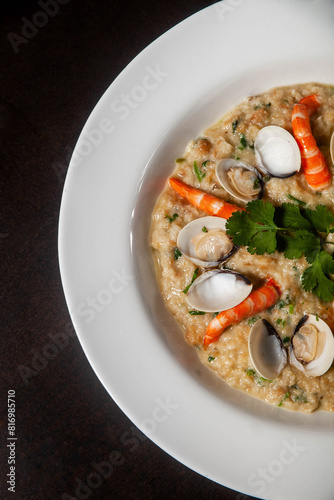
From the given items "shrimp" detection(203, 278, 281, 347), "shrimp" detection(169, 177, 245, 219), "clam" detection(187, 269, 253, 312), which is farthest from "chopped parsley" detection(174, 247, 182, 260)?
"shrimp" detection(203, 278, 281, 347)

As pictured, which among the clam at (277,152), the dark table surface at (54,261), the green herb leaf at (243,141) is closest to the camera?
the clam at (277,152)

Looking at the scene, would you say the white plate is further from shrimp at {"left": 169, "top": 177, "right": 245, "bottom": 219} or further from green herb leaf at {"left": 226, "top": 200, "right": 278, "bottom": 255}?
green herb leaf at {"left": 226, "top": 200, "right": 278, "bottom": 255}

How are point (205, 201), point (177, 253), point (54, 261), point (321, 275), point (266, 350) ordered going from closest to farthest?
point (321, 275), point (266, 350), point (205, 201), point (177, 253), point (54, 261)

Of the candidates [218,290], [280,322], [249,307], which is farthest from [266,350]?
[218,290]

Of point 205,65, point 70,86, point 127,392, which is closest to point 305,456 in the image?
point 127,392

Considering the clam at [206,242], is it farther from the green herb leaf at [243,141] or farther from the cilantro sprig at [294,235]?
the green herb leaf at [243,141]

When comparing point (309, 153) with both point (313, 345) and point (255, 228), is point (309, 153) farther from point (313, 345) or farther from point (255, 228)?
point (313, 345)

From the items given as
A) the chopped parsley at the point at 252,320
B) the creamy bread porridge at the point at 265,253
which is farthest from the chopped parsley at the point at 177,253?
the chopped parsley at the point at 252,320
